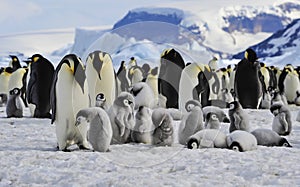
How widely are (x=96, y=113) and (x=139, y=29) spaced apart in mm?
1410

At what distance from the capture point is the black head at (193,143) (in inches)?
246

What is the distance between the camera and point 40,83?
10.2m

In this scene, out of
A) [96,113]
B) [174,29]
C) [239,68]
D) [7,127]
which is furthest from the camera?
[239,68]

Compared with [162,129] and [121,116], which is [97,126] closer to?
[121,116]

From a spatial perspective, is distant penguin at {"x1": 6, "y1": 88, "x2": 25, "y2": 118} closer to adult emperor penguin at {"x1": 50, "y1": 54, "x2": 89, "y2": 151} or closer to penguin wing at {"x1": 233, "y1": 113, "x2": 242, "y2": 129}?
adult emperor penguin at {"x1": 50, "y1": 54, "x2": 89, "y2": 151}

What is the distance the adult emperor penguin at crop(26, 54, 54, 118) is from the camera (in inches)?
404

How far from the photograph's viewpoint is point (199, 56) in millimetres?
7340

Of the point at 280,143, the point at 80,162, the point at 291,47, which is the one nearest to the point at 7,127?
the point at 80,162

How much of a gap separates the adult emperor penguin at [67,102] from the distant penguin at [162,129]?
83 cm

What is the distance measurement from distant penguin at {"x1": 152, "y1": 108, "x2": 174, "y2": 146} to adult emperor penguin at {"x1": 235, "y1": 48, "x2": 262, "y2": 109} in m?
7.44

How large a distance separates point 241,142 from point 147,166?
1.36 metres

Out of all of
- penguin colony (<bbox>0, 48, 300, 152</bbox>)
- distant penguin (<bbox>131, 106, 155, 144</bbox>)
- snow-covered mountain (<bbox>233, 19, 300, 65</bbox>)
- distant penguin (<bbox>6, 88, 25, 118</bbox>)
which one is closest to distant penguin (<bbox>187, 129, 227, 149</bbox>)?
penguin colony (<bbox>0, 48, 300, 152</bbox>)

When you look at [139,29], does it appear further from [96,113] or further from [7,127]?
[7,127]

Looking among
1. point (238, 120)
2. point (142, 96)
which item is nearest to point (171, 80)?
point (238, 120)
